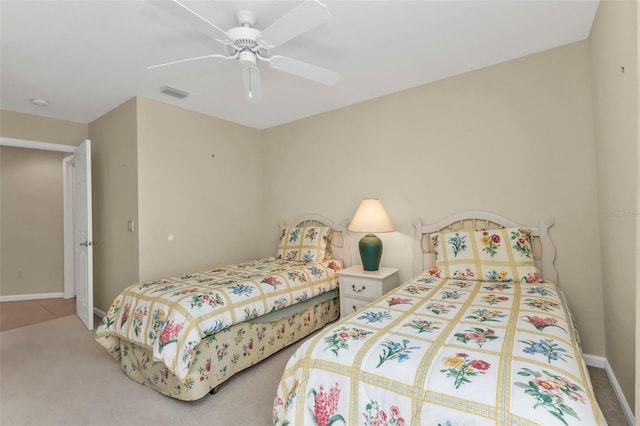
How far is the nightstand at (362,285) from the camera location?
9.18 feet

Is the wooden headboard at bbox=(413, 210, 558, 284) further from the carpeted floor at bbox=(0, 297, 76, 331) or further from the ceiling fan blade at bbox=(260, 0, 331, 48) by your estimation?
the carpeted floor at bbox=(0, 297, 76, 331)

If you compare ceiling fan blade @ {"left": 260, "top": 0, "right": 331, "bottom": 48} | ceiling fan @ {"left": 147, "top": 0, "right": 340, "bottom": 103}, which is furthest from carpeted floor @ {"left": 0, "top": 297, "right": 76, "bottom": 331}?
ceiling fan blade @ {"left": 260, "top": 0, "right": 331, "bottom": 48}

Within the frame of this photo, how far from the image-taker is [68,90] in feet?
9.57

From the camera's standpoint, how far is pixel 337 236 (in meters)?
3.60

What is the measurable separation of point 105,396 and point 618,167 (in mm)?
3452

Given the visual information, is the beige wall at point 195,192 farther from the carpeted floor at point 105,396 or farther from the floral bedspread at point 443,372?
the floral bedspread at point 443,372

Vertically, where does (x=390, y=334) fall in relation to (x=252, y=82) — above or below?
below

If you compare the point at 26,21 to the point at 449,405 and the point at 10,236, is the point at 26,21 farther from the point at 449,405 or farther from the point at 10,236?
the point at 10,236

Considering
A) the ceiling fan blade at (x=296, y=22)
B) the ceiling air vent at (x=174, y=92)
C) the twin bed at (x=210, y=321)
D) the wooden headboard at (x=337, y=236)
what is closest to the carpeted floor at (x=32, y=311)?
the twin bed at (x=210, y=321)

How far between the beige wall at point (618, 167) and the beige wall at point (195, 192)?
331 centimetres

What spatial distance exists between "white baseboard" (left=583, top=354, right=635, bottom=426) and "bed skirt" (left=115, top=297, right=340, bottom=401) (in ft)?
7.17

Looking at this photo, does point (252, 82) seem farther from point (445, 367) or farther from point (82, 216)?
point (82, 216)

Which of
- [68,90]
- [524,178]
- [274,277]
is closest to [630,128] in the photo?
[524,178]

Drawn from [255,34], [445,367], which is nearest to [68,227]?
[255,34]
